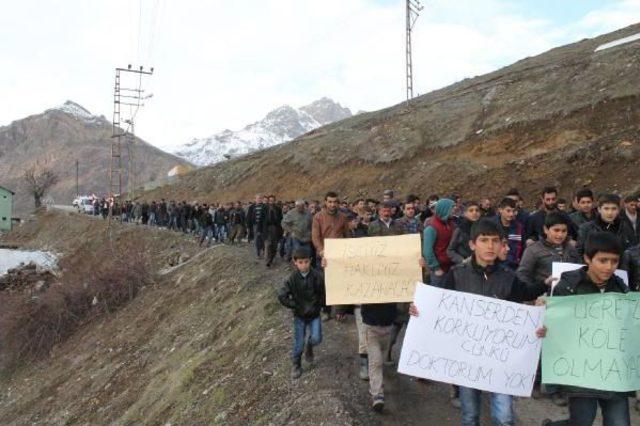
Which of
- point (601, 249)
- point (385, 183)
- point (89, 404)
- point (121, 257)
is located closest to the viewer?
point (601, 249)

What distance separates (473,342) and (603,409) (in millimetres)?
1034

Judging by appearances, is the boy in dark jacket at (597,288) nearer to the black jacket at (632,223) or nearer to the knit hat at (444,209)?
the knit hat at (444,209)

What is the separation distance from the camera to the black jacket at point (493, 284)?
432 cm

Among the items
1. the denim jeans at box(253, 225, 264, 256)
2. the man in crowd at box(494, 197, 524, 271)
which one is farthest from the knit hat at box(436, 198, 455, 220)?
the denim jeans at box(253, 225, 264, 256)

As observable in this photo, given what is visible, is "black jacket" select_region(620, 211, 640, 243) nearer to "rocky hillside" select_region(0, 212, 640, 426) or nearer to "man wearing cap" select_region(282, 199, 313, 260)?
"rocky hillside" select_region(0, 212, 640, 426)

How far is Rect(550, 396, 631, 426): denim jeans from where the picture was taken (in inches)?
150

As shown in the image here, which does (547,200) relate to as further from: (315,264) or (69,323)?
(69,323)

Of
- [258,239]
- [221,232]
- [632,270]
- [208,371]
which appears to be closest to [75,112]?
[221,232]

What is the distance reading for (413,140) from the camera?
31.5 metres

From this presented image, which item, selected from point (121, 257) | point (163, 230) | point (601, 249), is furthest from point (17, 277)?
point (601, 249)

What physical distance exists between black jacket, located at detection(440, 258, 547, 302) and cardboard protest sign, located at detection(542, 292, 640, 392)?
0.37 metres

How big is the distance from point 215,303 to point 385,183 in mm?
15677

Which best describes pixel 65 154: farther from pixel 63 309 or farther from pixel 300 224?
pixel 300 224

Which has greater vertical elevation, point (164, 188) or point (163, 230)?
point (164, 188)
